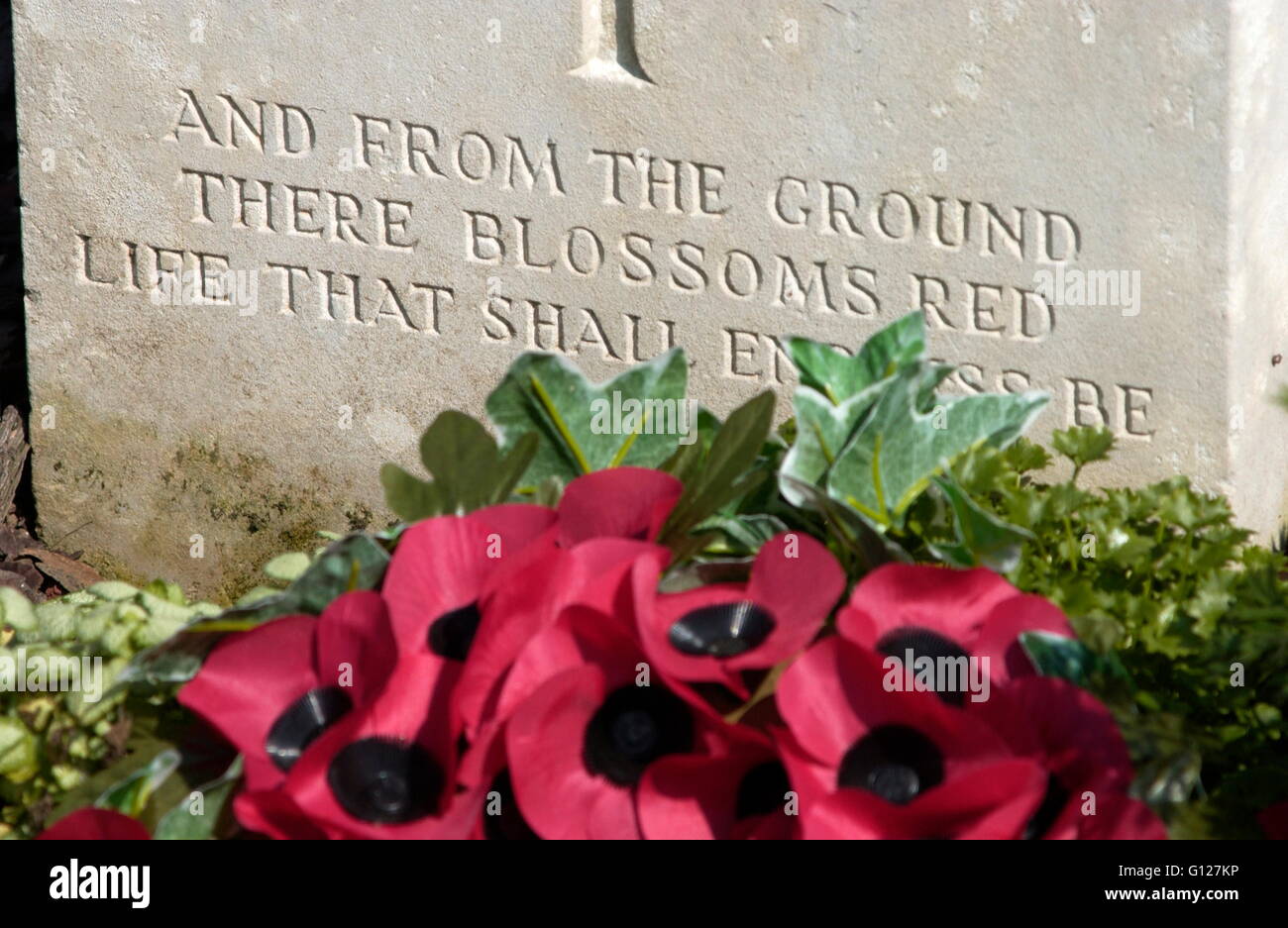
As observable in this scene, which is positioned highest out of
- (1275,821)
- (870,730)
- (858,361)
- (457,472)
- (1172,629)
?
(858,361)

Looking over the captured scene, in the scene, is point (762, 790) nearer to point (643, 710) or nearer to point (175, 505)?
point (643, 710)

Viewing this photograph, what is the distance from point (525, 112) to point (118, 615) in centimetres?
185

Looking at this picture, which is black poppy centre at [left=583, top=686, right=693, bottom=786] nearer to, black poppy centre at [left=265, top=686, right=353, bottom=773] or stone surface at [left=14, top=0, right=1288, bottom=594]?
black poppy centre at [left=265, top=686, right=353, bottom=773]

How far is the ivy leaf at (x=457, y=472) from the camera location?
1.62 m

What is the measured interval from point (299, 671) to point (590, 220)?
83.9 inches

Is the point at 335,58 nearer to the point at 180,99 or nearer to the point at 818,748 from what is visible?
the point at 180,99

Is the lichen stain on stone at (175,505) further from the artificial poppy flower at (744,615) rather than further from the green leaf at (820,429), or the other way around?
the artificial poppy flower at (744,615)

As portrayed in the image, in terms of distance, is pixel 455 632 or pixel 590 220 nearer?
pixel 455 632

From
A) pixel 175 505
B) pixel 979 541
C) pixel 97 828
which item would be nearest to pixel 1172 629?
pixel 979 541

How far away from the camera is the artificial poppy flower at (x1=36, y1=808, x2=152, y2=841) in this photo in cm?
137

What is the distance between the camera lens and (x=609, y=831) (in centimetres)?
132

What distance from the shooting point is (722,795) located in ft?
4.47

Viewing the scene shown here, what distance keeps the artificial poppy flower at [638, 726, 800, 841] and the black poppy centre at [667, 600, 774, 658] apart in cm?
10

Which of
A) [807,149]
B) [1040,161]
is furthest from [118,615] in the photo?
[1040,161]
